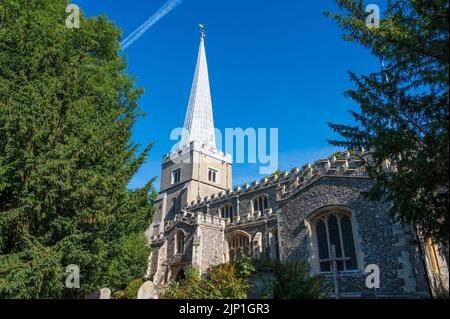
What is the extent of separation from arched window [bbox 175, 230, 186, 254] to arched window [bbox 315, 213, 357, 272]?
1280 centimetres

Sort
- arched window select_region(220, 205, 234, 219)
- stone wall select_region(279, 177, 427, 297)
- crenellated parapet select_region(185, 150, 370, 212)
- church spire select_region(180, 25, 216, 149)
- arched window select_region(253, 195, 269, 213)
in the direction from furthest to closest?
1. church spire select_region(180, 25, 216, 149)
2. arched window select_region(220, 205, 234, 219)
3. arched window select_region(253, 195, 269, 213)
4. crenellated parapet select_region(185, 150, 370, 212)
5. stone wall select_region(279, 177, 427, 297)

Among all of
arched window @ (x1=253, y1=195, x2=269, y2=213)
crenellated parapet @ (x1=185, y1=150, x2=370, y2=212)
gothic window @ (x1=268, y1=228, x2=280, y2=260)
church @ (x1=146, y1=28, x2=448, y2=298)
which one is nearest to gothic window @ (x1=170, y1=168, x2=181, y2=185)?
church @ (x1=146, y1=28, x2=448, y2=298)

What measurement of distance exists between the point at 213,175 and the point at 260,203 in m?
13.1

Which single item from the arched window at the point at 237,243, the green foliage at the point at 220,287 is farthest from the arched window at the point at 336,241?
the arched window at the point at 237,243

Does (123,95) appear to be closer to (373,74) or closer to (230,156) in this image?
(373,74)

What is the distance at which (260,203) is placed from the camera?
27734 millimetres

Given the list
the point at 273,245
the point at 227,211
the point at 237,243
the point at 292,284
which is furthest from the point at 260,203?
the point at 292,284

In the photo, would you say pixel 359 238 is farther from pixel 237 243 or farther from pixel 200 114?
pixel 200 114

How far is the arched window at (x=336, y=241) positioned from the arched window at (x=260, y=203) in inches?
545

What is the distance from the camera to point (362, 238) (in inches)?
473

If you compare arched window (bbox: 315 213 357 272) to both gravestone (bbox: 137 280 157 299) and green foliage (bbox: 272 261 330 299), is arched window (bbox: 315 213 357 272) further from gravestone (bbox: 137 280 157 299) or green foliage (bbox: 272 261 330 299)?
gravestone (bbox: 137 280 157 299)

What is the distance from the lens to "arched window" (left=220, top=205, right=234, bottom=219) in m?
29.7
